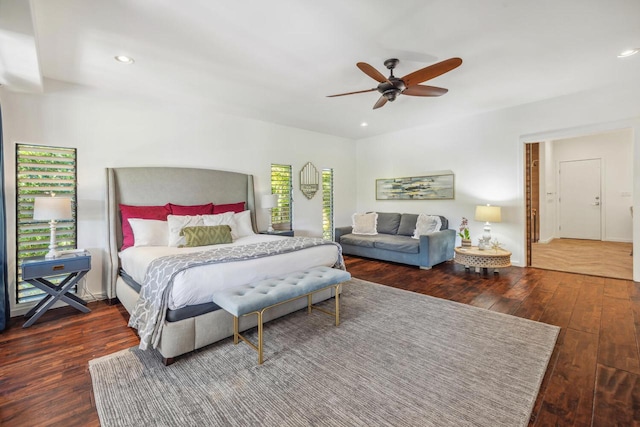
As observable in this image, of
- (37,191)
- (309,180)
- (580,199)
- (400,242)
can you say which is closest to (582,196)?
(580,199)

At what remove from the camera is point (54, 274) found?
9.55 ft

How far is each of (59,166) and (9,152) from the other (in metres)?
0.42

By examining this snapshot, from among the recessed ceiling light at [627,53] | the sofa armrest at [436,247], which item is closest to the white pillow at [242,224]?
the sofa armrest at [436,247]

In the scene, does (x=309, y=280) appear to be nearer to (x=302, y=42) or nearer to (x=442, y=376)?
(x=442, y=376)

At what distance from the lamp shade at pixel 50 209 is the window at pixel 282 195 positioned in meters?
3.11

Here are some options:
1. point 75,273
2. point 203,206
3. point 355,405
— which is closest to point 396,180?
point 203,206

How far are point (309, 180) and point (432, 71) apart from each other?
375 cm

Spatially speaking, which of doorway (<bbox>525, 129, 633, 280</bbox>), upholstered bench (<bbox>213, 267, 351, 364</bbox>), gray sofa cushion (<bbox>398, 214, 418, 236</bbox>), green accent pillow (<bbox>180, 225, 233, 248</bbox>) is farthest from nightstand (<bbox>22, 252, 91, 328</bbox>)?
doorway (<bbox>525, 129, 633, 280</bbox>)

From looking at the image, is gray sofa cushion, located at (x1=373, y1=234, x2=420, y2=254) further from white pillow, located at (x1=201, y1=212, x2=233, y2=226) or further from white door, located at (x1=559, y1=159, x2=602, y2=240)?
white door, located at (x1=559, y1=159, x2=602, y2=240)

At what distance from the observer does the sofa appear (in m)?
4.82

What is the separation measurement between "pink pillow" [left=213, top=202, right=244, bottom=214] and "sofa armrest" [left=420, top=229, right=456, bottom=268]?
314cm

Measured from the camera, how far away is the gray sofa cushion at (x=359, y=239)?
18.0ft

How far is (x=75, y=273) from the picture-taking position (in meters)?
3.25

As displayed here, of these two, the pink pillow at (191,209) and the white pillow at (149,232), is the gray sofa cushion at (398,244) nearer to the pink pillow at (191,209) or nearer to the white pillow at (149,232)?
the pink pillow at (191,209)
